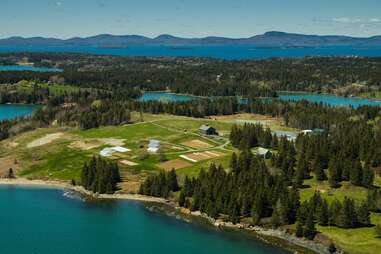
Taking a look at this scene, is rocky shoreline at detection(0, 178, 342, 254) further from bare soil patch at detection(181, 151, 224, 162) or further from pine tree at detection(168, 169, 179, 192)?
bare soil patch at detection(181, 151, 224, 162)

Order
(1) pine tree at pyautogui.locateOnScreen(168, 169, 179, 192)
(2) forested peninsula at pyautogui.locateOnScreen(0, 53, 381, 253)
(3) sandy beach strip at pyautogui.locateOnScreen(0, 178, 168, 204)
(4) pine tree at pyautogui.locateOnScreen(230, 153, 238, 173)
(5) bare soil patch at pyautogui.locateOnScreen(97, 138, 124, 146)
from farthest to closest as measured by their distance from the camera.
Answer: (5) bare soil patch at pyautogui.locateOnScreen(97, 138, 124, 146) < (4) pine tree at pyautogui.locateOnScreen(230, 153, 238, 173) < (1) pine tree at pyautogui.locateOnScreen(168, 169, 179, 192) < (3) sandy beach strip at pyautogui.locateOnScreen(0, 178, 168, 204) < (2) forested peninsula at pyautogui.locateOnScreen(0, 53, 381, 253)

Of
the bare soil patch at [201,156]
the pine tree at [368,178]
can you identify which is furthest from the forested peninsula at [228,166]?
the bare soil patch at [201,156]

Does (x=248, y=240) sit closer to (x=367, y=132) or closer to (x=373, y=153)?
(x=373, y=153)

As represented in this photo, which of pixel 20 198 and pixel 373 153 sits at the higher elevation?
pixel 373 153

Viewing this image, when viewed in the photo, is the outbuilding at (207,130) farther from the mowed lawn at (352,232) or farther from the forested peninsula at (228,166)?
the mowed lawn at (352,232)

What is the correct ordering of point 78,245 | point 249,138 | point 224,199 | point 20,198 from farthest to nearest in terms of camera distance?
point 249,138
point 20,198
point 224,199
point 78,245

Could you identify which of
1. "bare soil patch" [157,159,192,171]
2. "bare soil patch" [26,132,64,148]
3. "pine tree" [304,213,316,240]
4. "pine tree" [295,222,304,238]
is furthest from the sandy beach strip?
"bare soil patch" [26,132,64,148]

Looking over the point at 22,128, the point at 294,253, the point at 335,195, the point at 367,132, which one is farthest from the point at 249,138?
the point at 22,128

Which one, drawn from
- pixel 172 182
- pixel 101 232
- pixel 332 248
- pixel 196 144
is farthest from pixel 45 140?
pixel 332 248
